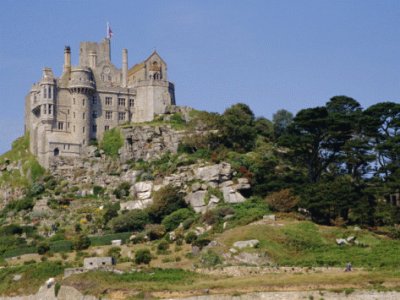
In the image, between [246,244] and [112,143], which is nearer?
[246,244]

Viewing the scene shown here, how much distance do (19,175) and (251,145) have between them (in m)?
29.8

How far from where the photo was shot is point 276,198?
90.8 meters

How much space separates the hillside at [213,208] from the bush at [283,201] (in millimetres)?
109

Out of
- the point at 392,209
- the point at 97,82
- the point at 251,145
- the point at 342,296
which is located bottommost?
the point at 342,296

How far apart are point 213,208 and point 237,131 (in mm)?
15653

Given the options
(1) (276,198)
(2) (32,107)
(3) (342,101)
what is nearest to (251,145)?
(3) (342,101)

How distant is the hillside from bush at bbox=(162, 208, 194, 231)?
114 millimetres

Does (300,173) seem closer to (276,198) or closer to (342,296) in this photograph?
(276,198)

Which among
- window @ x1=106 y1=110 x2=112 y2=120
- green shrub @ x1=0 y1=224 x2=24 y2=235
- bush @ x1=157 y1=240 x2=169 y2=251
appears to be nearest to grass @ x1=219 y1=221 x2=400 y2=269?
bush @ x1=157 y1=240 x2=169 y2=251

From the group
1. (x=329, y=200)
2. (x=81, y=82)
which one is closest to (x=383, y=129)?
(x=329, y=200)

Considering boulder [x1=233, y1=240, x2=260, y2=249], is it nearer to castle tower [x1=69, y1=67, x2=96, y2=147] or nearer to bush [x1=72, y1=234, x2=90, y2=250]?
bush [x1=72, y1=234, x2=90, y2=250]

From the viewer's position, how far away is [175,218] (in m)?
94.9

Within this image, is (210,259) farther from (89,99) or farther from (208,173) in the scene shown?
(89,99)

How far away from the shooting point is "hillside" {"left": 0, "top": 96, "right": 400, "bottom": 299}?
71.8m
